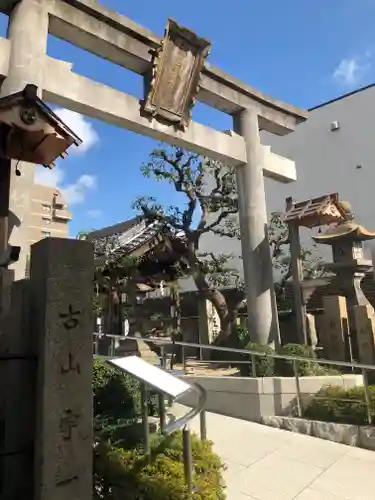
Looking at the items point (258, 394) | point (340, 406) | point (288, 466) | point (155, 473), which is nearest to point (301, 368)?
point (258, 394)

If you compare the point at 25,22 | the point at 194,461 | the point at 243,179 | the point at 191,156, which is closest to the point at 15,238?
the point at 25,22

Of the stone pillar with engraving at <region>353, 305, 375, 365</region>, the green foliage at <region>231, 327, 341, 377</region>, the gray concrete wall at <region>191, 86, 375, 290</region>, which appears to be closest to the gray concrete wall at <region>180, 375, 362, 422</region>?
the green foliage at <region>231, 327, 341, 377</region>

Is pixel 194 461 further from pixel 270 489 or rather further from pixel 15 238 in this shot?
pixel 15 238

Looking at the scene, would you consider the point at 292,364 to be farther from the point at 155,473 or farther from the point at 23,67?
the point at 23,67

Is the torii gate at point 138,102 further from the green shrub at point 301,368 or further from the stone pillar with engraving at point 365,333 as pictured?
the stone pillar with engraving at point 365,333

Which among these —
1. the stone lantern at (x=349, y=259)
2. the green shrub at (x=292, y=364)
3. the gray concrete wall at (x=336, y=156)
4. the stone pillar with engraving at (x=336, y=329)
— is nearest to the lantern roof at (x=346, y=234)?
the stone lantern at (x=349, y=259)

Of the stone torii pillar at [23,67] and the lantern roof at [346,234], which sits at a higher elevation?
the stone torii pillar at [23,67]

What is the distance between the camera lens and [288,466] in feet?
16.6

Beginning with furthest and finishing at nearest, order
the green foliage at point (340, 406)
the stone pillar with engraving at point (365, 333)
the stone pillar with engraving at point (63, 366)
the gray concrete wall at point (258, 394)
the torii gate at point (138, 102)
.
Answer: the stone pillar with engraving at point (365, 333)
the torii gate at point (138, 102)
the gray concrete wall at point (258, 394)
the green foliage at point (340, 406)
the stone pillar with engraving at point (63, 366)

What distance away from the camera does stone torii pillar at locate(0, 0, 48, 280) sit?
275 inches

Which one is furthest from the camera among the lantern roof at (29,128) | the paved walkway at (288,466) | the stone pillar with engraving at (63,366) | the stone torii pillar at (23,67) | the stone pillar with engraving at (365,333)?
the stone pillar with engraving at (365,333)

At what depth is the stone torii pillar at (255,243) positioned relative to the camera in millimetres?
10516

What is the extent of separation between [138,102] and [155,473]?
7.68 metres

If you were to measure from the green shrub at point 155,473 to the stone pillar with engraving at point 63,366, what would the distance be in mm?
807
